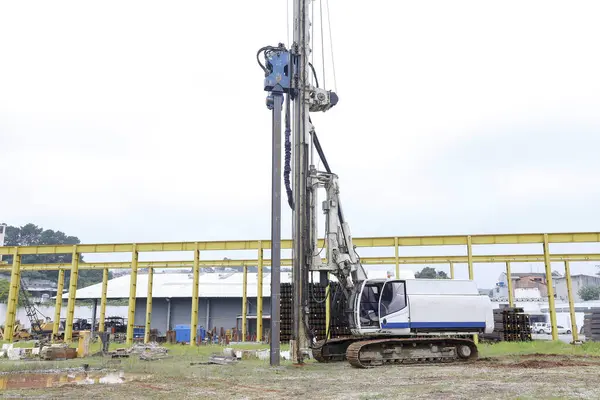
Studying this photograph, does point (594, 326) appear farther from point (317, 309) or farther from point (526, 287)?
point (526, 287)

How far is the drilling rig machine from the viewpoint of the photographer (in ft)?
53.6

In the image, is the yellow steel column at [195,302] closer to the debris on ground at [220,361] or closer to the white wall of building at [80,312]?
the debris on ground at [220,361]

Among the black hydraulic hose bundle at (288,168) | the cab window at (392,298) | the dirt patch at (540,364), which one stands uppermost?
the black hydraulic hose bundle at (288,168)

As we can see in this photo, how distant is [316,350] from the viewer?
1712 cm

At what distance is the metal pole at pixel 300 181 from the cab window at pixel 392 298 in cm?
240

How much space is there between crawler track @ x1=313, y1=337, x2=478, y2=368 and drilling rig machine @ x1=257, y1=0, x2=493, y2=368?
30mm

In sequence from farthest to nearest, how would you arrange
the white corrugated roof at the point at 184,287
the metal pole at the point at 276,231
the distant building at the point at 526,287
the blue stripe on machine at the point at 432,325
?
the distant building at the point at 526,287 < the white corrugated roof at the point at 184,287 < the blue stripe on machine at the point at 432,325 < the metal pole at the point at 276,231

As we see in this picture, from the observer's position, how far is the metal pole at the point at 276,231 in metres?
16.0

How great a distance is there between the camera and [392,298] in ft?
→ 54.3

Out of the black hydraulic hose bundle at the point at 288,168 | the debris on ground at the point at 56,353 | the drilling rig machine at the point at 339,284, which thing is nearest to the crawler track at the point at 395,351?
the drilling rig machine at the point at 339,284

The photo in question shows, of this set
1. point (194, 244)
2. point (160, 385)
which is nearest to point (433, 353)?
point (160, 385)

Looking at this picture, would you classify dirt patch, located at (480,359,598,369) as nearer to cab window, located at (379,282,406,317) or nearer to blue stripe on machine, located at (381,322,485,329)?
blue stripe on machine, located at (381,322,485,329)

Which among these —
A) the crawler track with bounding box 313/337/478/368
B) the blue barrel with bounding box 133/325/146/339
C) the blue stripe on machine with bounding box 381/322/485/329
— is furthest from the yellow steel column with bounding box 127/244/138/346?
the blue stripe on machine with bounding box 381/322/485/329

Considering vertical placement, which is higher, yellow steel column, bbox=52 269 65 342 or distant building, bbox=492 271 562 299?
distant building, bbox=492 271 562 299
